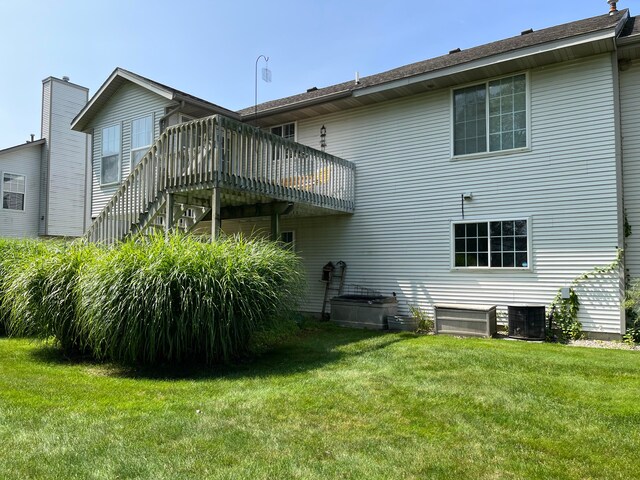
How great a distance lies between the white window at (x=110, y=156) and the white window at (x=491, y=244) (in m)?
9.87

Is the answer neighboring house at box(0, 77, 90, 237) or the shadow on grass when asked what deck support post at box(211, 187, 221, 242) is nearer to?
the shadow on grass

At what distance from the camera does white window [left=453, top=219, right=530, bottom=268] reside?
9156mm

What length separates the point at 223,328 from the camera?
18.6ft

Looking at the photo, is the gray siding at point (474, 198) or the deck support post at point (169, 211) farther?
the gray siding at point (474, 198)

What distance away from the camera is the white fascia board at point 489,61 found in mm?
8086

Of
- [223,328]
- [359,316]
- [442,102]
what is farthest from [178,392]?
[442,102]

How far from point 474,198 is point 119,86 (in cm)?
1072

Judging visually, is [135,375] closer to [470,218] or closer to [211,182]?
[211,182]

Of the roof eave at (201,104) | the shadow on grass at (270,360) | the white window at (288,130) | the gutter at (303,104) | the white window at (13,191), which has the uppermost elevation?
the roof eave at (201,104)

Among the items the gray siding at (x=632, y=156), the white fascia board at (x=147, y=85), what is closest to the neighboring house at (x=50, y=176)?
the white fascia board at (x=147, y=85)

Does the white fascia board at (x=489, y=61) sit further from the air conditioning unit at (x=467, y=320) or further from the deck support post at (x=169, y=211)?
the deck support post at (x=169, y=211)

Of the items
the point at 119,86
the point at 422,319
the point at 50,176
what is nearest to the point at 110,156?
the point at 119,86

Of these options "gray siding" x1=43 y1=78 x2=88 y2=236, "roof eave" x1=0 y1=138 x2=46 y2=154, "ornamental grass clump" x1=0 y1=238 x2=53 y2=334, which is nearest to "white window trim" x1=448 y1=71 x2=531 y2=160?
"ornamental grass clump" x1=0 y1=238 x2=53 y2=334

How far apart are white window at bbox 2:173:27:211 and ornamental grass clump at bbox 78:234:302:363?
45.6ft
